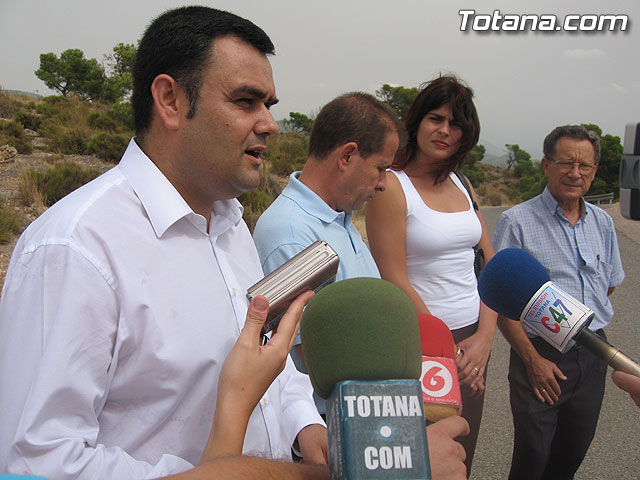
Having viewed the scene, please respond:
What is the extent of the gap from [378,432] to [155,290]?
0.67 metres

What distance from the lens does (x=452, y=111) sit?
296 cm

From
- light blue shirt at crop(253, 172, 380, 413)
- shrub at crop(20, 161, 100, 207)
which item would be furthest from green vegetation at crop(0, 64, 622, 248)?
light blue shirt at crop(253, 172, 380, 413)

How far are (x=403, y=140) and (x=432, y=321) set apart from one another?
114 cm

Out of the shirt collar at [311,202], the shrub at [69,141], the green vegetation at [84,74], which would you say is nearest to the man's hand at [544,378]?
the shirt collar at [311,202]

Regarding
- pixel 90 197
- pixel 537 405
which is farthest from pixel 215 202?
pixel 537 405

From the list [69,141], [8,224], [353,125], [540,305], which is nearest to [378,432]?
[540,305]

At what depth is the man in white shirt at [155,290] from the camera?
3.37ft

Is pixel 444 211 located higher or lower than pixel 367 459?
higher

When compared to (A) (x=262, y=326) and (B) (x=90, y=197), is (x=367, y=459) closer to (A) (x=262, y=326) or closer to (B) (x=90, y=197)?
(A) (x=262, y=326)

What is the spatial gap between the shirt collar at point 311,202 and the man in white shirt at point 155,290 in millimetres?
456

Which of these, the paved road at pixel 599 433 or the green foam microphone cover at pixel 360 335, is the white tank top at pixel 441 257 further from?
the green foam microphone cover at pixel 360 335

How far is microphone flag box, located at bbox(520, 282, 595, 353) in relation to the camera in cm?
151

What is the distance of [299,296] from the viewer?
1.25m

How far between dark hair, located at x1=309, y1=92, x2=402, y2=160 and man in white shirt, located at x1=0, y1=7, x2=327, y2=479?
2.25 ft
